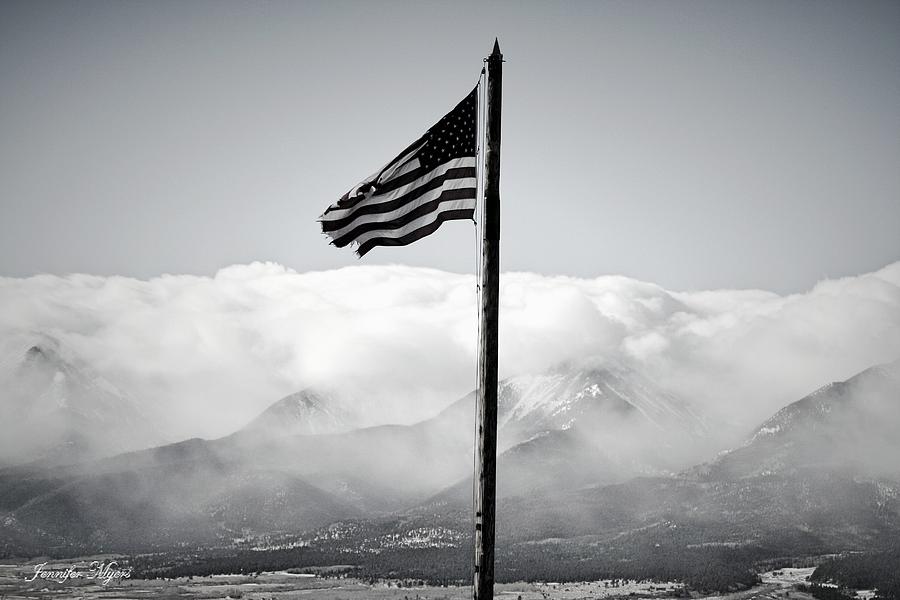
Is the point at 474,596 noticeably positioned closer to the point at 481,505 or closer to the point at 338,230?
the point at 481,505

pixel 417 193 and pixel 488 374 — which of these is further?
pixel 417 193

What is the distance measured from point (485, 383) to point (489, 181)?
3188 mm

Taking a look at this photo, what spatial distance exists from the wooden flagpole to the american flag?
1262 mm

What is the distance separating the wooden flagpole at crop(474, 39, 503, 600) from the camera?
12258 mm

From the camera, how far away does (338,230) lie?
16375mm

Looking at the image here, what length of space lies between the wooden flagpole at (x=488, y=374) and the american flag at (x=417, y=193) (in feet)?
4.14

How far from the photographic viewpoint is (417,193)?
603 inches

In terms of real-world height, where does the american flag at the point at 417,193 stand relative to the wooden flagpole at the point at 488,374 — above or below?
above

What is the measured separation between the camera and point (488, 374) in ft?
40.4

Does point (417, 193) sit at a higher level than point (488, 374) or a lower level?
higher

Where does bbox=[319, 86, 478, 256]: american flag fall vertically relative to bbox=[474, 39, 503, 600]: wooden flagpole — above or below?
above

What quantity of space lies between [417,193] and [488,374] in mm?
4397

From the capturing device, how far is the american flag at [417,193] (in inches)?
571

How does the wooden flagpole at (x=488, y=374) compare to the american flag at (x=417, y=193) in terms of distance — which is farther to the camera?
the american flag at (x=417, y=193)
